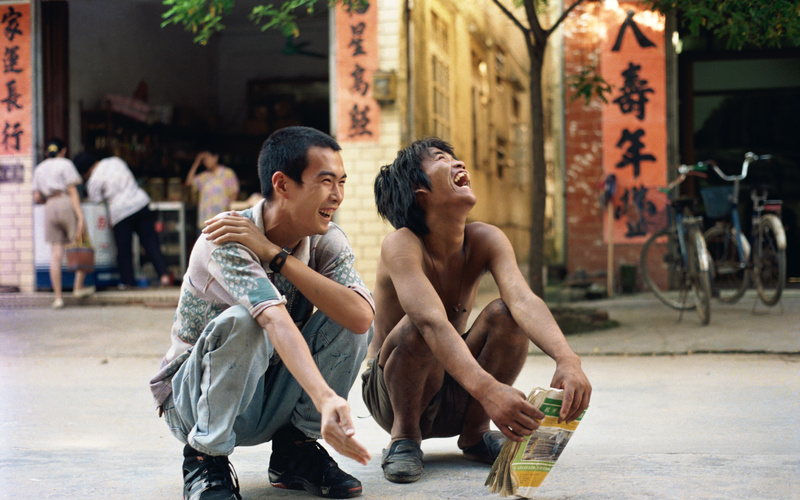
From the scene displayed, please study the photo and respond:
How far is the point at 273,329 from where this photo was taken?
6.86 feet

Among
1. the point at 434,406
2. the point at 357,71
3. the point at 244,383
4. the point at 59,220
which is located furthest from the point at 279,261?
the point at 59,220

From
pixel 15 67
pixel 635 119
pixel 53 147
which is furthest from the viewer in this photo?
pixel 15 67

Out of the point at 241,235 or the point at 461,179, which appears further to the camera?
the point at 461,179

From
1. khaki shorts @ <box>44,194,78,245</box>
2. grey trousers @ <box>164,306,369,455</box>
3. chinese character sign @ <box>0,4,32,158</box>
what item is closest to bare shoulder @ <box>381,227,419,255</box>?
grey trousers @ <box>164,306,369,455</box>

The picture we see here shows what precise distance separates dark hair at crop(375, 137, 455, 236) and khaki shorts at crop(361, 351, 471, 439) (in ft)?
1.55

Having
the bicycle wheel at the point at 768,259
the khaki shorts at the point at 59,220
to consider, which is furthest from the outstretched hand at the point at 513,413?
the khaki shorts at the point at 59,220

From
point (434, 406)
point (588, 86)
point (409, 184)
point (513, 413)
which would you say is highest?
point (588, 86)

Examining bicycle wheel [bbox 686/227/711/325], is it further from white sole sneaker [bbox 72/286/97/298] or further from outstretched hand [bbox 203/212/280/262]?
white sole sneaker [bbox 72/286/97/298]

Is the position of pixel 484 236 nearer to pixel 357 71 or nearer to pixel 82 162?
pixel 357 71

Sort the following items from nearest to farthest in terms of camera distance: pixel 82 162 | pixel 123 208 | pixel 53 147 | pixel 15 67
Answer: pixel 53 147 → pixel 15 67 → pixel 123 208 → pixel 82 162

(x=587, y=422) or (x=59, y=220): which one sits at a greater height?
(x=59, y=220)

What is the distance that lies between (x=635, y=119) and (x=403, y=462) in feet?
22.6

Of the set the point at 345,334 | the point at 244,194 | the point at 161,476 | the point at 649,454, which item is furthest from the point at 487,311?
the point at 244,194

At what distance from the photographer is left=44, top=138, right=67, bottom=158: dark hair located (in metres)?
8.29
